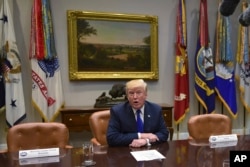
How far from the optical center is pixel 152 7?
4.26 metres

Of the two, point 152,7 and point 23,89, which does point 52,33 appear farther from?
point 152,7

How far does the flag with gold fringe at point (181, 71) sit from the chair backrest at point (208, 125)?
1.72 meters

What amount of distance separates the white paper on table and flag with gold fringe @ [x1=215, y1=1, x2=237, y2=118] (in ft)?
9.63

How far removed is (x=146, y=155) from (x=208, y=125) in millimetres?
1027

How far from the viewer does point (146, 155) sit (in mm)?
1599

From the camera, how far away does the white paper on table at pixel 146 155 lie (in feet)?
5.06

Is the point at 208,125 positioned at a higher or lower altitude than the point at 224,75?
lower

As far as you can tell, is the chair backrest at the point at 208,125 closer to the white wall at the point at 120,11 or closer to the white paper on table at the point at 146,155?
the white paper on table at the point at 146,155

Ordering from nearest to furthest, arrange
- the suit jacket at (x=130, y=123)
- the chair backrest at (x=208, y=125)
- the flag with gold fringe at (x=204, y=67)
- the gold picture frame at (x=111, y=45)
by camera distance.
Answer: the suit jacket at (x=130, y=123)
the chair backrest at (x=208, y=125)
the gold picture frame at (x=111, y=45)
the flag with gold fringe at (x=204, y=67)

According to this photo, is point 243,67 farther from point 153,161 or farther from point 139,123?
point 153,161

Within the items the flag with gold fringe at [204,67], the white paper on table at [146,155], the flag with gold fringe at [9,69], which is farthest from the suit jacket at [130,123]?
the flag with gold fringe at [204,67]

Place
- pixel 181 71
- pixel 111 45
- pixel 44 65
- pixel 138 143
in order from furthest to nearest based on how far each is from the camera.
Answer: pixel 181 71
pixel 111 45
pixel 44 65
pixel 138 143

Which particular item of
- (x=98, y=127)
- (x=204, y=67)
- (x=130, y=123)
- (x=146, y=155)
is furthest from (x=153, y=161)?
(x=204, y=67)

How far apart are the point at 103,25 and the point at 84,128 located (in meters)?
1.58
